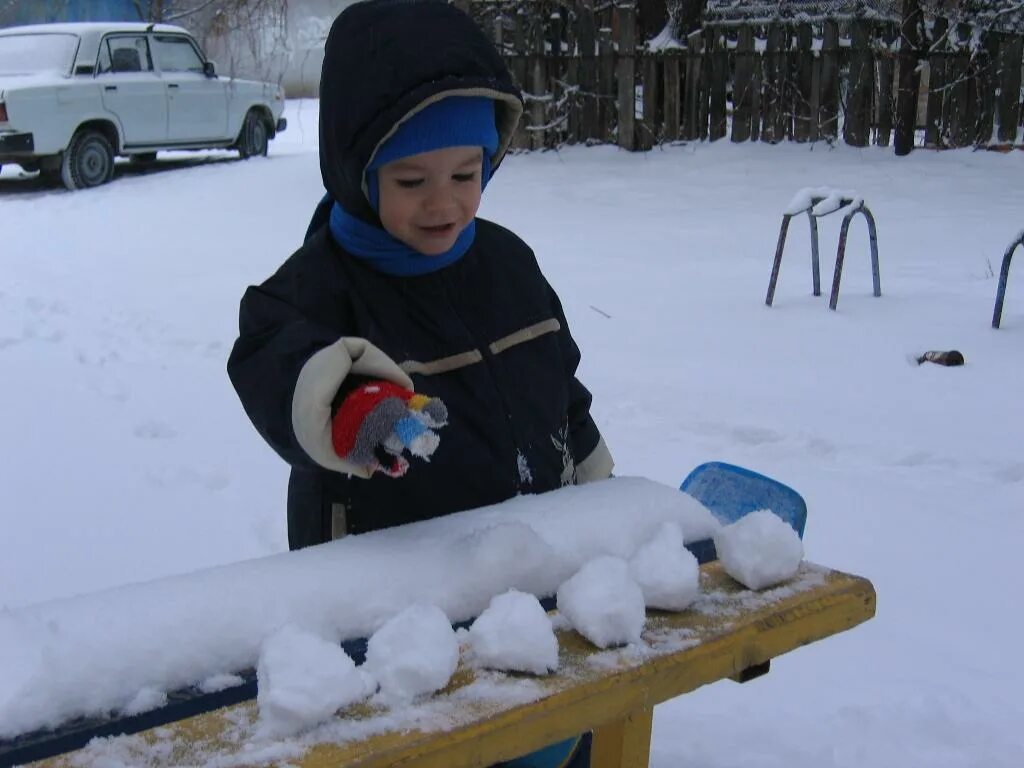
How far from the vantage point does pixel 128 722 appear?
1126 mm

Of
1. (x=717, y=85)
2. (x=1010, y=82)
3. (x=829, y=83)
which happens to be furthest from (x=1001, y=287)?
(x=717, y=85)

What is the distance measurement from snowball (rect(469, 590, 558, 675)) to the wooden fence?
962cm

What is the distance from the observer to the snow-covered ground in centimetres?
244

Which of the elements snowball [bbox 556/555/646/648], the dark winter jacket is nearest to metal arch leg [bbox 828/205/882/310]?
the dark winter jacket

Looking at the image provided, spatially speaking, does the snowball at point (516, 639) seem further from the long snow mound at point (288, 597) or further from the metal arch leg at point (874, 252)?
the metal arch leg at point (874, 252)

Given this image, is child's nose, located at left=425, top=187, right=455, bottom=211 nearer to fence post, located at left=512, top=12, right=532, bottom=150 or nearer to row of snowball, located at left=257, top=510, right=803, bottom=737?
row of snowball, located at left=257, top=510, right=803, bottom=737

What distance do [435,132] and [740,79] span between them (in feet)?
30.4

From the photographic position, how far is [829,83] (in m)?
10.1

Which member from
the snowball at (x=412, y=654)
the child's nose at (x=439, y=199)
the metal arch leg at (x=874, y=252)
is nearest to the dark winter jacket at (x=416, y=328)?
the child's nose at (x=439, y=199)

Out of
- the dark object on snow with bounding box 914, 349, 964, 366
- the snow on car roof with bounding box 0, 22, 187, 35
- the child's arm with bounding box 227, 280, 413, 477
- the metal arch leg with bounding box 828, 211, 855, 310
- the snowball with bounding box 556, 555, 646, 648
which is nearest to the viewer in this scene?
the snowball with bounding box 556, 555, 646, 648

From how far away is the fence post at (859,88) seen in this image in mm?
9867

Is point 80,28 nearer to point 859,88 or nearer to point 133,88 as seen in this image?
point 133,88

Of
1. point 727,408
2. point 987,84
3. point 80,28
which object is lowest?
point 727,408

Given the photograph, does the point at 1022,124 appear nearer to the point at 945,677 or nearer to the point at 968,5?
the point at 968,5
